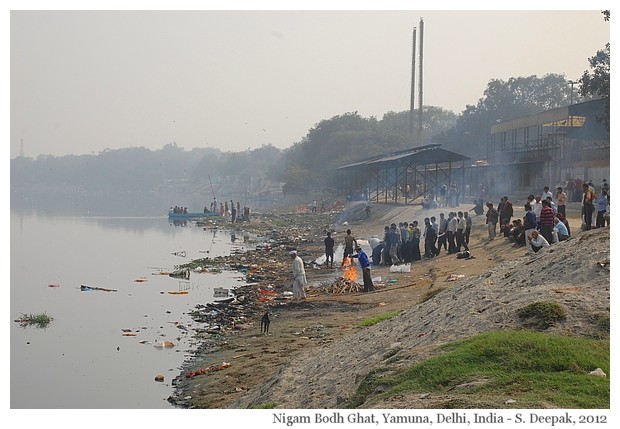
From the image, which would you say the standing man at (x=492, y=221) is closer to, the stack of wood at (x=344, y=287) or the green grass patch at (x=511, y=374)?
the stack of wood at (x=344, y=287)

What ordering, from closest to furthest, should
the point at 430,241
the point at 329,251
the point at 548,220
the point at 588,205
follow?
the point at 548,220
the point at 588,205
the point at 430,241
the point at 329,251

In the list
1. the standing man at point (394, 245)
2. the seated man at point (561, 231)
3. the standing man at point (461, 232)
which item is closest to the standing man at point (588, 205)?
the seated man at point (561, 231)

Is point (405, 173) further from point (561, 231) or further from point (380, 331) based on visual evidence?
point (380, 331)

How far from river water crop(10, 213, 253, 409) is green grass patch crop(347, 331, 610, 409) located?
19.1ft

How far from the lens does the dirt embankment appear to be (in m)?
10.7

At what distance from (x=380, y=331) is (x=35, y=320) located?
1271cm

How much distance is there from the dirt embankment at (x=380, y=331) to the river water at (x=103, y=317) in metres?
1.35

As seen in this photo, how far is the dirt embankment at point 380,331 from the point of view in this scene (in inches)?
423

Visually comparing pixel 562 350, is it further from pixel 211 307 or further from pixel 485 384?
pixel 211 307

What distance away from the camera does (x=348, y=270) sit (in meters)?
25.9

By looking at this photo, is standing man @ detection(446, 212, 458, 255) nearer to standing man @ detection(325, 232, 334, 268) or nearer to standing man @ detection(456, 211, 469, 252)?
standing man @ detection(456, 211, 469, 252)

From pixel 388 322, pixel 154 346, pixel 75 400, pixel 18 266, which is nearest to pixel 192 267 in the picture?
pixel 18 266

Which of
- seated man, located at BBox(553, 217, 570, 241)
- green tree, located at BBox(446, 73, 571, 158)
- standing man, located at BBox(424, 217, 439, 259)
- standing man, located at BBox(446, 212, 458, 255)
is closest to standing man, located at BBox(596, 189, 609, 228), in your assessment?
seated man, located at BBox(553, 217, 570, 241)

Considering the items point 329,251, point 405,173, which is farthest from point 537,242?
point 405,173
